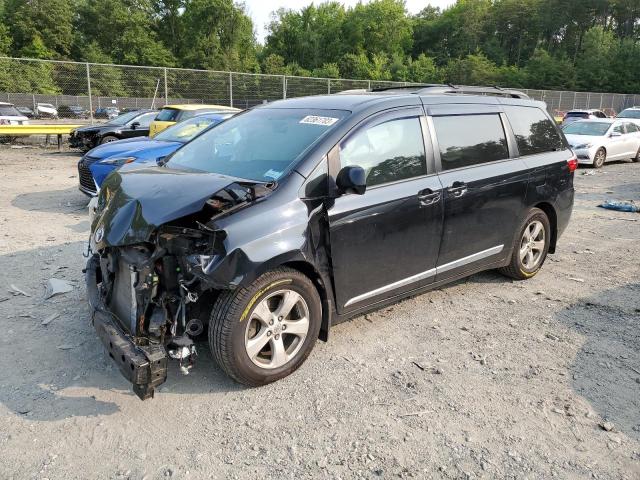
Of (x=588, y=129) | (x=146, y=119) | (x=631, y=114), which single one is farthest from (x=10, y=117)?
(x=631, y=114)

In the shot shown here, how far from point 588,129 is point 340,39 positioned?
6674cm

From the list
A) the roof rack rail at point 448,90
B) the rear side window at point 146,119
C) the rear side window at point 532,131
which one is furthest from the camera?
the rear side window at point 146,119

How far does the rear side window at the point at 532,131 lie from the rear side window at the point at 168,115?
939 cm

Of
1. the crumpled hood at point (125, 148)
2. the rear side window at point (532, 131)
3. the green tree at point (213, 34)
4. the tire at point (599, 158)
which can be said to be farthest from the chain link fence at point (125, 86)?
the green tree at point (213, 34)

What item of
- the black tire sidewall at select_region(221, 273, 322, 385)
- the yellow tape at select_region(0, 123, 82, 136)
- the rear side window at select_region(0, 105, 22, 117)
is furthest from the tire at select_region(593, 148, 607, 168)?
the rear side window at select_region(0, 105, 22, 117)

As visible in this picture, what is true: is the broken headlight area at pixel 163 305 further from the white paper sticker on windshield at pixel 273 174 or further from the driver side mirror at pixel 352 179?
the driver side mirror at pixel 352 179

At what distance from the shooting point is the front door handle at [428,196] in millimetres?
3966

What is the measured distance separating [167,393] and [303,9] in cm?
8355

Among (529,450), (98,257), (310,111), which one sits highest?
(310,111)

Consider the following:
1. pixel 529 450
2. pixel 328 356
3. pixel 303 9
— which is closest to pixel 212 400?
pixel 328 356

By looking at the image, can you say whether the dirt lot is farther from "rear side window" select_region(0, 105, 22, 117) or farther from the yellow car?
"rear side window" select_region(0, 105, 22, 117)

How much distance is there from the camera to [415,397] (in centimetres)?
328

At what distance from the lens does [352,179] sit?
3.31m

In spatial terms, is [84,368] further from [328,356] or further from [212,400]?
[328,356]
